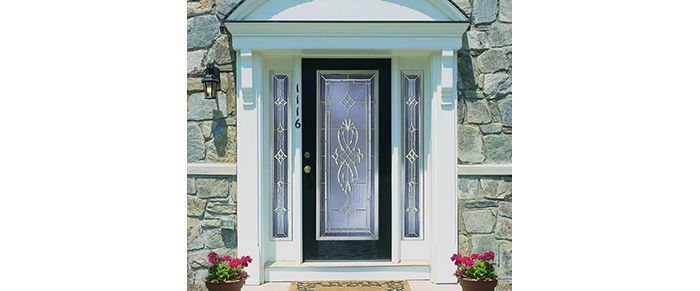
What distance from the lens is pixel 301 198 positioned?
459cm

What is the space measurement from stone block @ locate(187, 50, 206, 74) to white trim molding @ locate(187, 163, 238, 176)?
82cm

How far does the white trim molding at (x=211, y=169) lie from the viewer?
14.3 ft

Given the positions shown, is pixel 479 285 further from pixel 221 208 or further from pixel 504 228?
pixel 221 208

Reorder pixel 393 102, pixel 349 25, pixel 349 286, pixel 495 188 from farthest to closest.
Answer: pixel 393 102 < pixel 495 188 < pixel 349 286 < pixel 349 25

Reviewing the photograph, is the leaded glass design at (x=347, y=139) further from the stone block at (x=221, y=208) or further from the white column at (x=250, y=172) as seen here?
the stone block at (x=221, y=208)

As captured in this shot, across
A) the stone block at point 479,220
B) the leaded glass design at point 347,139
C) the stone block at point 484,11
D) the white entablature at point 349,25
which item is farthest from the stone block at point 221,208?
the stone block at point 484,11

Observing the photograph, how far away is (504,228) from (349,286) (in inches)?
58.1

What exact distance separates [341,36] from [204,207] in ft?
6.28

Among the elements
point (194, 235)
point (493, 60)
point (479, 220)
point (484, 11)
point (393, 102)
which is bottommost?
point (194, 235)

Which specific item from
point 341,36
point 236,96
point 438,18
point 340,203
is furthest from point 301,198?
point 438,18

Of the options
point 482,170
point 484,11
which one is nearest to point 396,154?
point 482,170

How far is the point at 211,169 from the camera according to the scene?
14.4 feet
